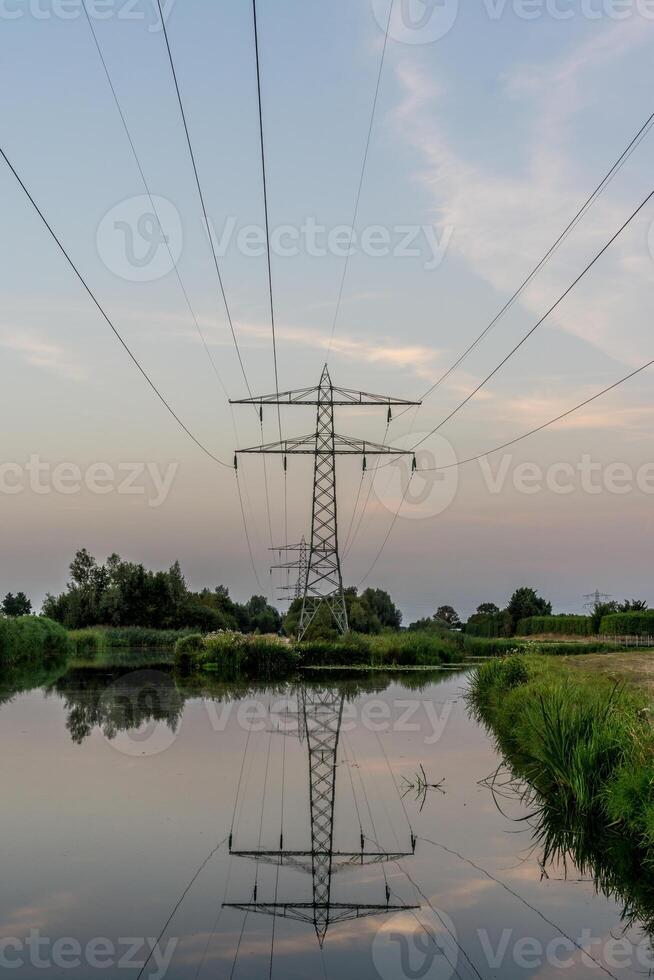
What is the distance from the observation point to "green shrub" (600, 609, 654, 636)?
6166 centimetres

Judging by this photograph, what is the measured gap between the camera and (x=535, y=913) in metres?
8.37

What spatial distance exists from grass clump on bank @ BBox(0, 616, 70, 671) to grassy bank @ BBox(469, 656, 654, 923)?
3474cm

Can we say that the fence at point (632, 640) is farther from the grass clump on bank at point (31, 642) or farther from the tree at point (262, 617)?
the tree at point (262, 617)

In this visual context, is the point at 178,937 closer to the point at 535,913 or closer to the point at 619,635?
the point at 535,913

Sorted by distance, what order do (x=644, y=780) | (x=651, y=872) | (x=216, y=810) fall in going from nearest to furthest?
(x=651, y=872), (x=644, y=780), (x=216, y=810)

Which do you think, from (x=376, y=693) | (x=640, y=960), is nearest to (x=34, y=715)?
(x=376, y=693)

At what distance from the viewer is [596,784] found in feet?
38.6

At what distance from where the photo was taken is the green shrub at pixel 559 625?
7019cm

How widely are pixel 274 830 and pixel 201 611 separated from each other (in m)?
87.7

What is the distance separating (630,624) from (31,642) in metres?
35.4

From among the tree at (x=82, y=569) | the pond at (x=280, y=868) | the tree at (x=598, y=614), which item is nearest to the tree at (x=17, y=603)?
the tree at (x=82, y=569)

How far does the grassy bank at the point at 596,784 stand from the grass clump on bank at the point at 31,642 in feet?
114

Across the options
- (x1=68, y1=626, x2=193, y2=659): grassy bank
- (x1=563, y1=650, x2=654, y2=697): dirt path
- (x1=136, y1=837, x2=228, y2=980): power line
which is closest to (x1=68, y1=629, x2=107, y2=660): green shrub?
(x1=68, y1=626, x2=193, y2=659): grassy bank

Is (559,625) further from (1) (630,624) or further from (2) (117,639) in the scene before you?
(2) (117,639)
